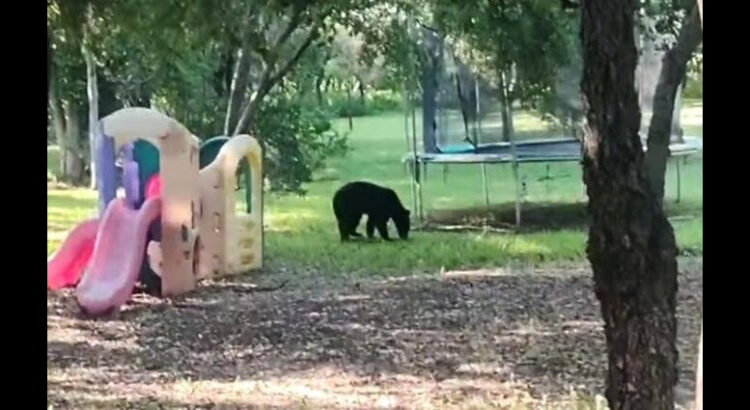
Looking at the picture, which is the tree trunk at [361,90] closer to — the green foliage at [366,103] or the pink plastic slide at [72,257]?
the green foliage at [366,103]

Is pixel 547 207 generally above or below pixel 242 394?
above

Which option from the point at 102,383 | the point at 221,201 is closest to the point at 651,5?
the point at 221,201

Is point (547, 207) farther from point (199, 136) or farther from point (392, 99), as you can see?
point (199, 136)

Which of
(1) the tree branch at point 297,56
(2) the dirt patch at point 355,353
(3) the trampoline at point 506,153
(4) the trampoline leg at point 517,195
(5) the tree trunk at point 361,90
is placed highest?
(1) the tree branch at point 297,56

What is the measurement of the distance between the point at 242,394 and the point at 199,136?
1.14 feet

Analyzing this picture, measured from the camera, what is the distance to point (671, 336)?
4.38 feet

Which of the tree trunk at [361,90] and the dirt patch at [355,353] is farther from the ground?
the tree trunk at [361,90]

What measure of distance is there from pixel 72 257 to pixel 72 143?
15 cm

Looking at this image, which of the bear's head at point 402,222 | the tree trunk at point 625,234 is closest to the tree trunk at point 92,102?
the bear's head at point 402,222

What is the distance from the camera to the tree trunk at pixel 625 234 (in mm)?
1324

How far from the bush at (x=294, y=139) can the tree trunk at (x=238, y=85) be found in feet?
0.11

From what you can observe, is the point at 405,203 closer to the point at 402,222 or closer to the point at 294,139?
the point at 402,222

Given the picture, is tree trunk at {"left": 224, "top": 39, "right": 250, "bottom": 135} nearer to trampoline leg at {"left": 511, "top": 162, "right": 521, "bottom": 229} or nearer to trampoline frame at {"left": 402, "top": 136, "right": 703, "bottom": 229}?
trampoline frame at {"left": 402, "top": 136, "right": 703, "bottom": 229}
